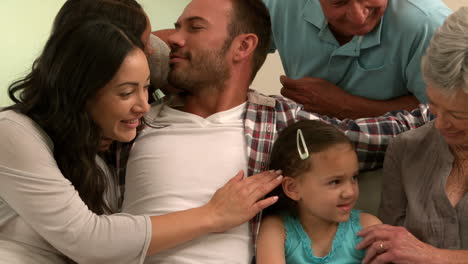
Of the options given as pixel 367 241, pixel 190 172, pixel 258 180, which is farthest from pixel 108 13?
pixel 367 241

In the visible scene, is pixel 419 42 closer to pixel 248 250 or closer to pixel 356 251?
pixel 356 251

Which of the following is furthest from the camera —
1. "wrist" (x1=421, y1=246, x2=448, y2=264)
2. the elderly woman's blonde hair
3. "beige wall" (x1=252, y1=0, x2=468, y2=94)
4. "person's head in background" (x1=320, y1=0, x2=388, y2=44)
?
"beige wall" (x1=252, y1=0, x2=468, y2=94)

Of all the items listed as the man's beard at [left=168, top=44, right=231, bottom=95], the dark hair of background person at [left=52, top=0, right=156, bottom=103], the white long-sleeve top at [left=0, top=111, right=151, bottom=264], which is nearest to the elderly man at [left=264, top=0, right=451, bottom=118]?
the man's beard at [left=168, top=44, right=231, bottom=95]

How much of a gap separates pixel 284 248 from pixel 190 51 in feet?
2.30

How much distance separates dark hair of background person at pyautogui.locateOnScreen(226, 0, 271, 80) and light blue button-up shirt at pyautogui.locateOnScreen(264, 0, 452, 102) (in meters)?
0.10

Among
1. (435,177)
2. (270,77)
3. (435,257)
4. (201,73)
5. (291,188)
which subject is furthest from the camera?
(270,77)

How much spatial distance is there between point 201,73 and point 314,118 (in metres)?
0.39

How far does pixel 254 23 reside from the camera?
206cm

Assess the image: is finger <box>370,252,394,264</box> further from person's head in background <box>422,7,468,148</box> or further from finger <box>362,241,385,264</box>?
person's head in background <box>422,7,468,148</box>

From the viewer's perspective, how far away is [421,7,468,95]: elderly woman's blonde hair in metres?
1.34

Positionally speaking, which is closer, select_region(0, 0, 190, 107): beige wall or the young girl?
the young girl

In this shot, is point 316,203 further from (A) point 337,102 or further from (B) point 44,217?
(B) point 44,217

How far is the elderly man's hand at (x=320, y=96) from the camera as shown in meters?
2.01

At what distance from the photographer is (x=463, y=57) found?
1.34 metres
